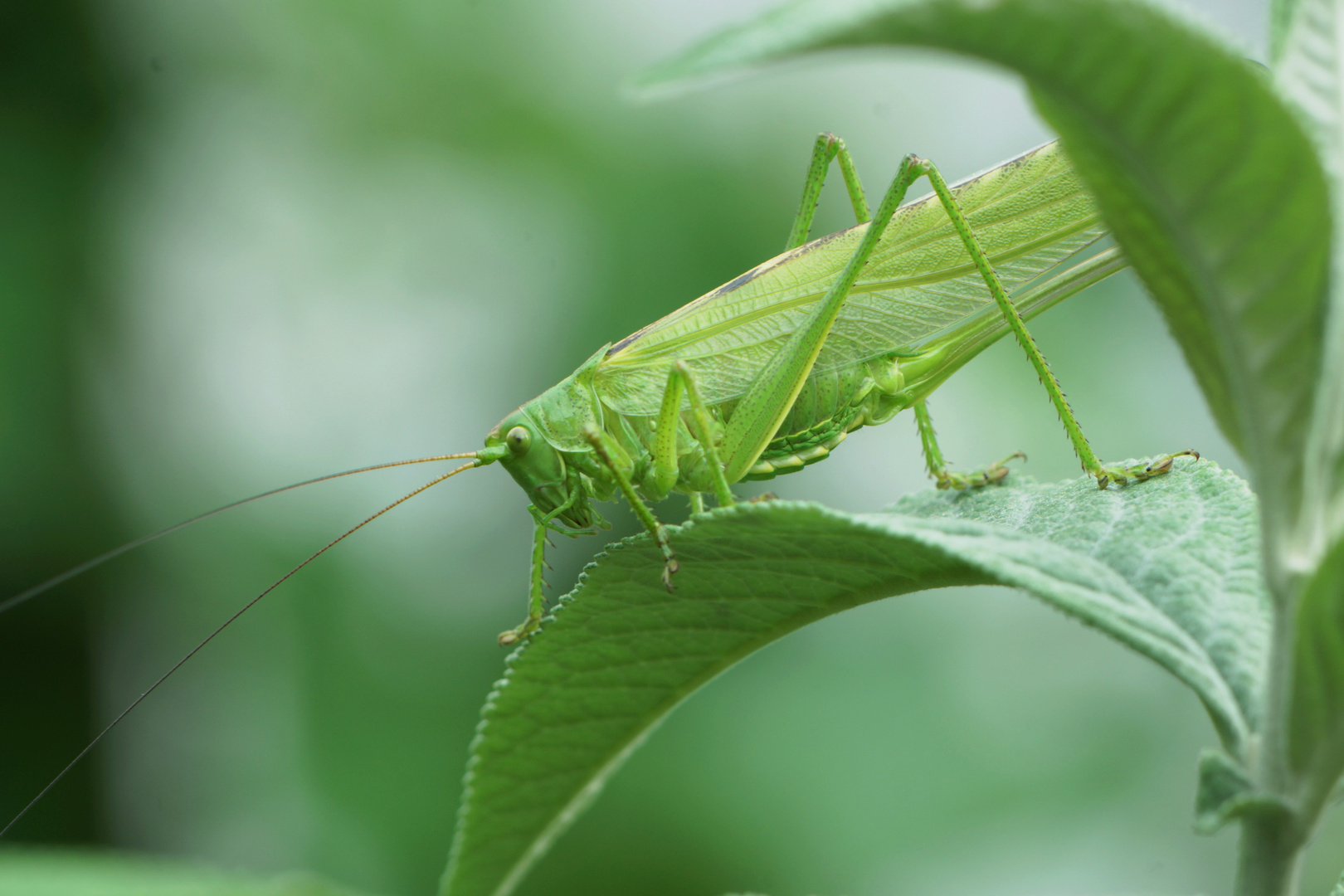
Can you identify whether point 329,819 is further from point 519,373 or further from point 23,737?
point 519,373

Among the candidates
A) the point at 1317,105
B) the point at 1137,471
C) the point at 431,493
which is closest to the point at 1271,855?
the point at 1317,105

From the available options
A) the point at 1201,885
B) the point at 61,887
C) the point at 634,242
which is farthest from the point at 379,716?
the point at 61,887

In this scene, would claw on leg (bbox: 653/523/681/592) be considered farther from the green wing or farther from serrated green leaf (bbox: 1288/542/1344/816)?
the green wing

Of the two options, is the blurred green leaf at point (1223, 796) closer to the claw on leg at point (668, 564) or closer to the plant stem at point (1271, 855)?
the plant stem at point (1271, 855)

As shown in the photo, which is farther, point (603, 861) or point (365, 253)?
point (365, 253)

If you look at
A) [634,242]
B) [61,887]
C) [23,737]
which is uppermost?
[634,242]

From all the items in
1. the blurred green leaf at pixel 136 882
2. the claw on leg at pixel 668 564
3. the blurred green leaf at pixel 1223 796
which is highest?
the claw on leg at pixel 668 564

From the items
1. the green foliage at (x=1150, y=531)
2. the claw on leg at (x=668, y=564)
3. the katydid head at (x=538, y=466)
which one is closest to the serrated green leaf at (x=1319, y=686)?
the green foliage at (x=1150, y=531)

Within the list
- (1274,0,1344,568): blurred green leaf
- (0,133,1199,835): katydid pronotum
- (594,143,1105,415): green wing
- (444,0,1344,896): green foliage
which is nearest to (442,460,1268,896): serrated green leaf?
(444,0,1344,896): green foliage
